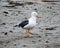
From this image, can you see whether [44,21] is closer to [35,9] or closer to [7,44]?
[35,9]

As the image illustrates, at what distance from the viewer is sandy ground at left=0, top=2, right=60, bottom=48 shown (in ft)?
27.8

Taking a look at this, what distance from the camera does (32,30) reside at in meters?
10.2

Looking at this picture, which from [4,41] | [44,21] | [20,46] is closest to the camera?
[20,46]

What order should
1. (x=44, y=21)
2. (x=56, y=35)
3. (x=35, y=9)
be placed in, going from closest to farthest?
(x=56, y=35), (x=44, y=21), (x=35, y=9)

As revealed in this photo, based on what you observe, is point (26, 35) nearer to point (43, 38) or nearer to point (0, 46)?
point (43, 38)

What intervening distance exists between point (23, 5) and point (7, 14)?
203cm

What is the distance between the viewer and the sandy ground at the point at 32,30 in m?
8.47

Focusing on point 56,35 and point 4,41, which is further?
point 56,35

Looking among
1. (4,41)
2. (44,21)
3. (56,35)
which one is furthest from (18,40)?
(44,21)

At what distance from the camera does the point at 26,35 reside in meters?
9.47

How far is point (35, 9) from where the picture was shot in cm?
1409

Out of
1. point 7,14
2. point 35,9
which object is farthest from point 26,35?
point 35,9

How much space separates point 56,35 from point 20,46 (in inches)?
67.7

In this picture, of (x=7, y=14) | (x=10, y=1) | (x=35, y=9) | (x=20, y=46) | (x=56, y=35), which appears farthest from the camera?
(x=10, y=1)
